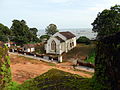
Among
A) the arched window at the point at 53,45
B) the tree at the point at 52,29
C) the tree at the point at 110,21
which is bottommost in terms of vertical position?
the arched window at the point at 53,45

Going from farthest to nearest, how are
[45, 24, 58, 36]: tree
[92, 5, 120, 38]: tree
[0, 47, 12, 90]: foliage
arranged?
1. [45, 24, 58, 36]: tree
2. [92, 5, 120, 38]: tree
3. [0, 47, 12, 90]: foliage

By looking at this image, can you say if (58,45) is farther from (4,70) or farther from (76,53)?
(4,70)

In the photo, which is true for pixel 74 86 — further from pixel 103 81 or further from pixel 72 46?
pixel 72 46

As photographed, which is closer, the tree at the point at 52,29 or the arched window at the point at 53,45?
the arched window at the point at 53,45

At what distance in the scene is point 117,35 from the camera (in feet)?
13.8

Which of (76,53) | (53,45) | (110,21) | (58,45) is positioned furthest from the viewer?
(76,53)

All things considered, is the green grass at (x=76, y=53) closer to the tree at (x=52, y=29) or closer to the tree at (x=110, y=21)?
the tree at (x=110, y=21)

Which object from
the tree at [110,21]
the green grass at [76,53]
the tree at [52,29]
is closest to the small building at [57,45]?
the green grass at [76,53]

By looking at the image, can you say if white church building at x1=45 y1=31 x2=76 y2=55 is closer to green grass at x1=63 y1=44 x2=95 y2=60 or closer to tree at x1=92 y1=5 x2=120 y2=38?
green grass at x1=63 y1=44 x2=95 y2=60

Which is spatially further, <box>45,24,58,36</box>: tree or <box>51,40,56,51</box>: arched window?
<box>45,24,58,36</box>: tree

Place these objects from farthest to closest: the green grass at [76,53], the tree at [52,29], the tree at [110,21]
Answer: the tree at [52,29] < the green grass at [76,53] < the tree at [110,21]

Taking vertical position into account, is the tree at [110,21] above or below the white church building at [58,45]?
above

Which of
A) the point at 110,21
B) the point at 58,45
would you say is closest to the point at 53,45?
the point at 58,45

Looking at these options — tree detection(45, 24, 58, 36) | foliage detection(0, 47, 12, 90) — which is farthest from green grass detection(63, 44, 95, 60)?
tree detection(45, 24, 58, 36)
